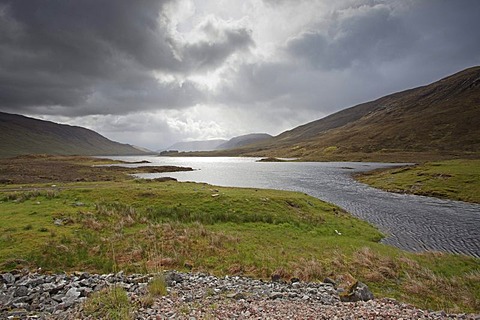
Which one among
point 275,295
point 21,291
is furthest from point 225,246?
point 21,291

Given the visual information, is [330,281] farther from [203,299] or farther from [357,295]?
[203,299]

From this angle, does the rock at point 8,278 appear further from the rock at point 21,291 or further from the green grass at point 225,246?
Result: the green grass at point 225,246

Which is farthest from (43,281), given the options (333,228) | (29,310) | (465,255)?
(465,255)

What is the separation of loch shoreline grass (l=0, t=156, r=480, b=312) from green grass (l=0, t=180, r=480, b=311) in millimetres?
79

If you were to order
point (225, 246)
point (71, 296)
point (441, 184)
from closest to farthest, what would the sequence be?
point (71, 296)
point (225, 246)
point (441, 184)

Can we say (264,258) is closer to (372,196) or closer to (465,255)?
(465,255)

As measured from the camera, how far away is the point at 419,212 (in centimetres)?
4038

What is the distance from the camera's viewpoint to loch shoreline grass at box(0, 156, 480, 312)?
1652cm

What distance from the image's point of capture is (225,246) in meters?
22.0

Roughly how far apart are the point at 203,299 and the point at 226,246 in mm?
10116

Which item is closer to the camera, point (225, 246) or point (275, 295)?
point (275, 295)

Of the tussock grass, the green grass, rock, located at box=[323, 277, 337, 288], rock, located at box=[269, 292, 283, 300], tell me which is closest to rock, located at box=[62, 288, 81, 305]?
the tussock grass

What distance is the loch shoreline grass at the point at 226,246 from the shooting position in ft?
54.2

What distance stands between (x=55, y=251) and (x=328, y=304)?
17.6 m
